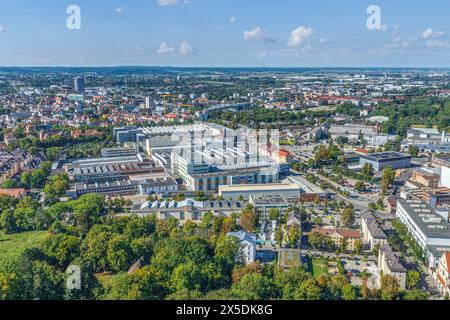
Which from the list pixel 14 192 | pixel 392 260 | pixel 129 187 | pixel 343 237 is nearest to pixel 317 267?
pixel 343 237

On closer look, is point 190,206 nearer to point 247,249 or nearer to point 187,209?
point 187,209

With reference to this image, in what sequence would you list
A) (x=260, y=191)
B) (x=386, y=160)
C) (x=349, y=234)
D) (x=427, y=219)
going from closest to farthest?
1. (x=349, y=234)
2. (x=427, y=219)
3. (x=260, y=191)
4. (x=386, y=160)

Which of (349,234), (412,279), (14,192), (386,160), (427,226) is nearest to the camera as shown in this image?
(412,279)

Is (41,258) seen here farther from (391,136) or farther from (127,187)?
(391,136)

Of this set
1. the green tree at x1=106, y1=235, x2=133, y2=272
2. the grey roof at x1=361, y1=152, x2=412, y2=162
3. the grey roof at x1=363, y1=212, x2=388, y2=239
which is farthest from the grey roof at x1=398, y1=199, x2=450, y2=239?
the green tree at x1=106, y1=235, x2=133, y2=272

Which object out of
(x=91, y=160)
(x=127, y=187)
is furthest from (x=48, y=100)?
(x=127, y=187)
